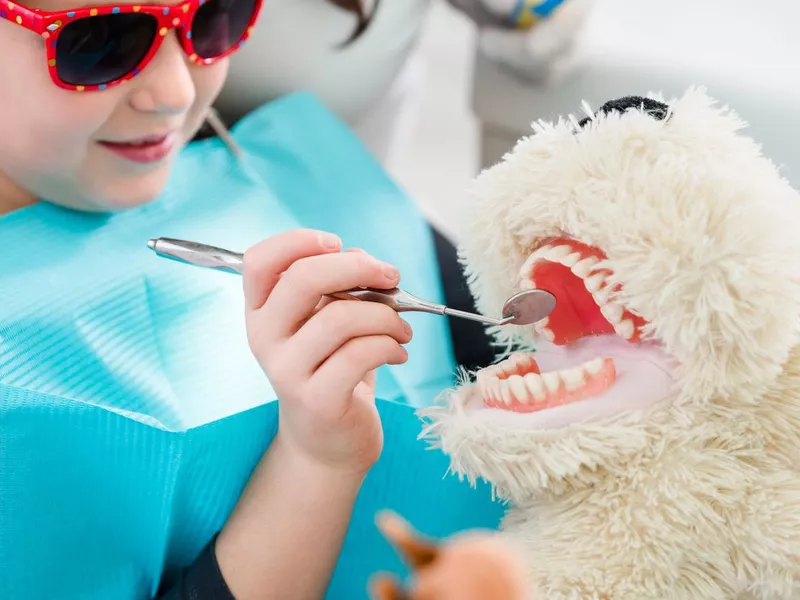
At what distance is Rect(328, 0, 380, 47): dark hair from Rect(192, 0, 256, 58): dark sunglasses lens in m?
0.20

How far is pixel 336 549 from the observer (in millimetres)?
615

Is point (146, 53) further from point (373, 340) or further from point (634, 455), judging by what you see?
point (634, 455)

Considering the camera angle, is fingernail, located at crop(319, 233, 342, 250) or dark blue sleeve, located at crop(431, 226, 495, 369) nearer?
fingernail, located at crop(319, 233, 342, 250)

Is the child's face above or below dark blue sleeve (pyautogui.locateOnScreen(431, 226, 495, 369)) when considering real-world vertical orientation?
above

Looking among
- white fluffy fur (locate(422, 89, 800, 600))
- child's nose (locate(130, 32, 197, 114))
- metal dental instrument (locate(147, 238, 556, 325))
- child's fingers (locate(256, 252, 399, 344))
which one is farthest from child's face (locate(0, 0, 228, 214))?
white fluffy fur (locate(422, 89, 800, 600))

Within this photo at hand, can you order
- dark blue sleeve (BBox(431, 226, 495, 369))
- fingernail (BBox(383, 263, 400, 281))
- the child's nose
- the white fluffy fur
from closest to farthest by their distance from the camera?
the white fluffy fur, fingernail (BBox(383, 263, 400, 281)), the child's nose, dark blue sleeve (BBox(431, 226, 495, 369))

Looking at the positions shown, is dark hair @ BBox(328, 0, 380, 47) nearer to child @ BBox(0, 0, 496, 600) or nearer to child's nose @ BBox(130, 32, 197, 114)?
child @ BBox(0, 0, 496, 600)

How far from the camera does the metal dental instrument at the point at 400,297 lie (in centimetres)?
50

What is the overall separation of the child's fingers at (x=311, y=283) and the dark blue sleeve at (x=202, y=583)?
0.19m

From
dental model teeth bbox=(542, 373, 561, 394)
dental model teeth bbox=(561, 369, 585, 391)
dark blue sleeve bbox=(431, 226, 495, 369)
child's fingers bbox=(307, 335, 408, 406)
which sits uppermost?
dental model teeth bbox=(561, 369, 585, 391)

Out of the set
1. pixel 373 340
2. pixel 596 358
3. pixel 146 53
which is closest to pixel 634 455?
pixel 596 358

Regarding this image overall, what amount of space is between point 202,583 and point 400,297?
0.26 meters

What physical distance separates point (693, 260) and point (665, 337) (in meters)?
0.05

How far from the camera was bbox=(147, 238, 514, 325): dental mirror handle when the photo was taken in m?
0.52
